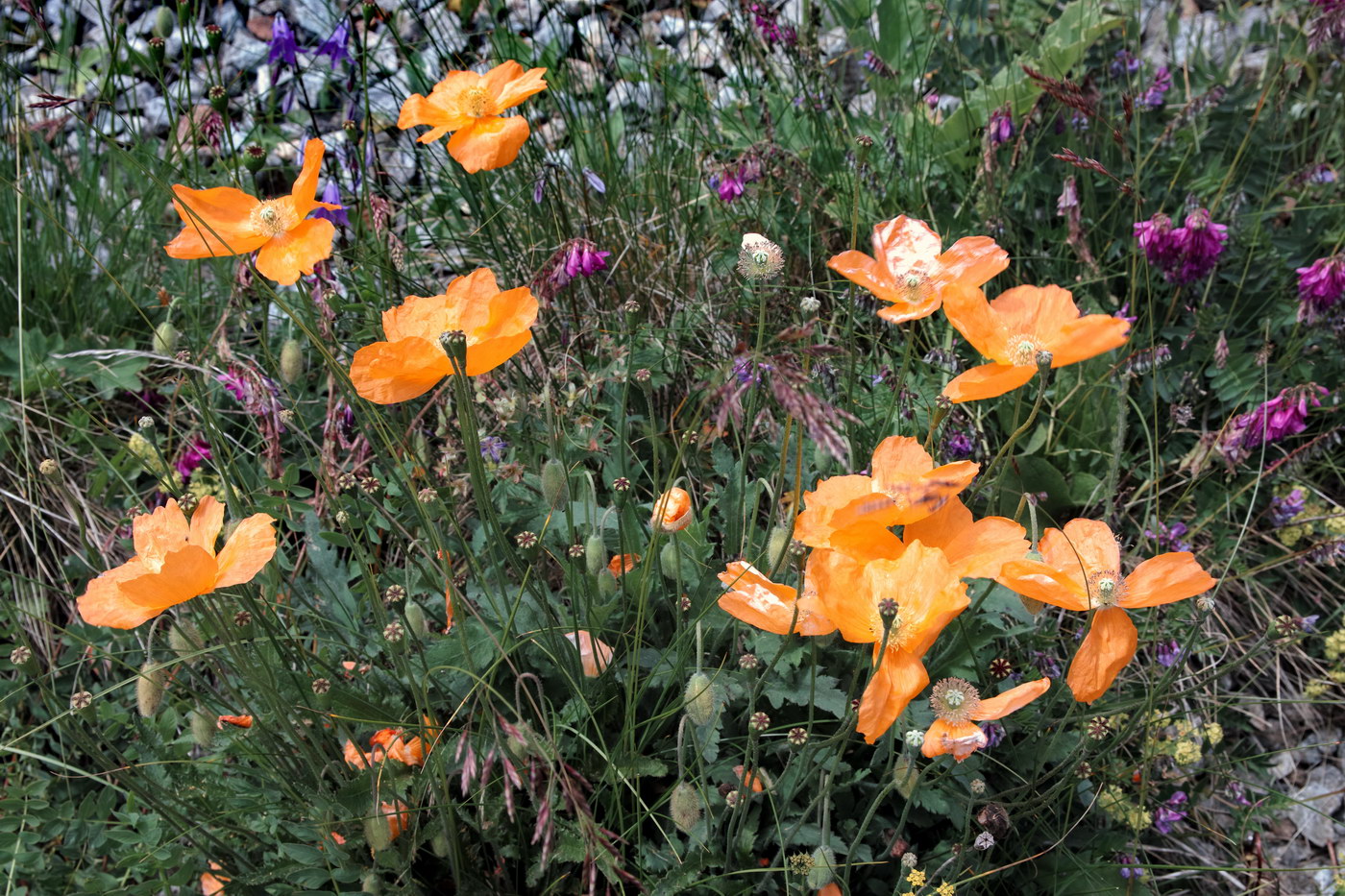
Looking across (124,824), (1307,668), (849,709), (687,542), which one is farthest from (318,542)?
(1307,668)

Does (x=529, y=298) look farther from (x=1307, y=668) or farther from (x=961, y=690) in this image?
(x=1307, y=668)

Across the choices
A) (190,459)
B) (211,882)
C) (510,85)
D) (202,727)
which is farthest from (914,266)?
(190,459)

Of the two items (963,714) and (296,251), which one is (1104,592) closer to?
(963,714)

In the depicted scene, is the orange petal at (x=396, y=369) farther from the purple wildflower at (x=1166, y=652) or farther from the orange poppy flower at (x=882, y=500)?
the purple wildflower at (x=1166, y=652)

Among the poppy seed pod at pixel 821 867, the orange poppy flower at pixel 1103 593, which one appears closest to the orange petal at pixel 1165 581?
the orange poppy flower at pixel 1103 593

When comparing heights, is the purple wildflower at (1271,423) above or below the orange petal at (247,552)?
below

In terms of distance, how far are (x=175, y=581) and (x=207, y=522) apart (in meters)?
0.23

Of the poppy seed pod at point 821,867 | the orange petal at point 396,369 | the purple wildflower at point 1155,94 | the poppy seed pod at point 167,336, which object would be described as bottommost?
the poppy seed pod at point 821,867

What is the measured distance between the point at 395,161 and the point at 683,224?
1.34 metres

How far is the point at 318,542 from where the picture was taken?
6.64 feet

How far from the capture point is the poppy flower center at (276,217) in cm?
164

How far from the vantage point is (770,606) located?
134 centimetres

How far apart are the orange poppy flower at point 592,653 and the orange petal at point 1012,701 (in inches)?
23.4

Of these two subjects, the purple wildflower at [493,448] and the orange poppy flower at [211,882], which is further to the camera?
the purple wildflower at [493,448]
